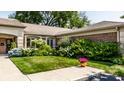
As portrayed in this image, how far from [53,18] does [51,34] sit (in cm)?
2179

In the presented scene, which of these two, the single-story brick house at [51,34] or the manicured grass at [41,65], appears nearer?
the manicured grass at [41,65]

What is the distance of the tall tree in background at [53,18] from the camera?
4209 centimetres

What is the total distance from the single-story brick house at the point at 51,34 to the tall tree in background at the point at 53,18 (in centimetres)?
1989

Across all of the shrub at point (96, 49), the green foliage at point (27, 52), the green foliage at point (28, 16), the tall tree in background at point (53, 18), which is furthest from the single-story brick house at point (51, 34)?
the tall tree in background at point (53, 18)

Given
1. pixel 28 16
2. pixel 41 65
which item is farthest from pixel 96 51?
pixel 28 16

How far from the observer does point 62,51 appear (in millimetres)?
17125

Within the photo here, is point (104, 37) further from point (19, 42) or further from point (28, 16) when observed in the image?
point (28, 16)

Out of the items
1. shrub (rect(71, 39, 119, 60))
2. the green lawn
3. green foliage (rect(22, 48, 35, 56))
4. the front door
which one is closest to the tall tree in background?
the front door

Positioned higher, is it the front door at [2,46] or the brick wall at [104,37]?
the brick wall at [104,37]

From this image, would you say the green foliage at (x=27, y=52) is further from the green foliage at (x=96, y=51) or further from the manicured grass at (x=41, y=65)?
the manicured grass at (x=41, y=65)
